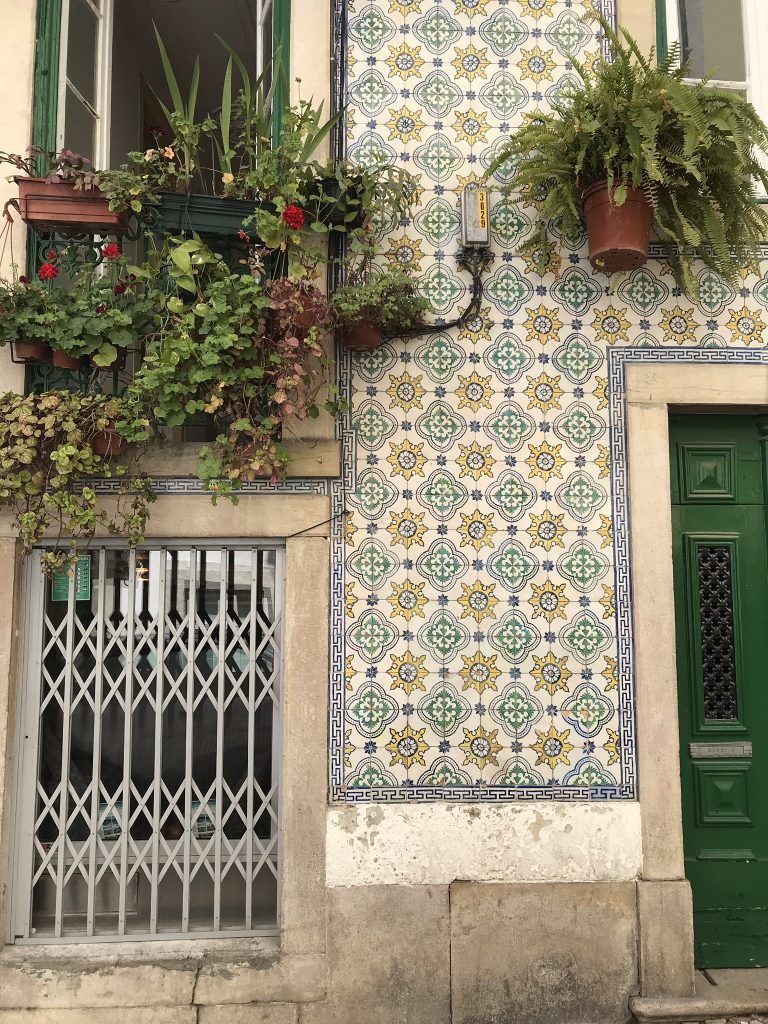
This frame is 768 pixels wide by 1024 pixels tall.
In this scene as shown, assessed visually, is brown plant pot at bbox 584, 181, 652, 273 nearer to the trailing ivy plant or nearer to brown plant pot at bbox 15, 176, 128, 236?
brown plant pot at bbox 15, 176, 128, 236

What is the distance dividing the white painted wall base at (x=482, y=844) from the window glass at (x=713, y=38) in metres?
3.76

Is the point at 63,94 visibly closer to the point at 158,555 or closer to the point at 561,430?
the point at 158,555

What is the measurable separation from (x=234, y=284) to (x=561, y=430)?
1.64 m

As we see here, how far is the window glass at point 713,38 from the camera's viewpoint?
4.37 m

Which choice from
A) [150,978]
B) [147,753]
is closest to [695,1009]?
[150,978]

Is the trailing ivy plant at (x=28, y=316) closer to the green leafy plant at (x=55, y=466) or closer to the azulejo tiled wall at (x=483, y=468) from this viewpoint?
the green leafy plant at (x=55, y=466)

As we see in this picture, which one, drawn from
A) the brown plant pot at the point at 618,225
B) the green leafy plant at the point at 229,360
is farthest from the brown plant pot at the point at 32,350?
the brown plant pot at the point at 618,225

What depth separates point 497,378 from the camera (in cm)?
396

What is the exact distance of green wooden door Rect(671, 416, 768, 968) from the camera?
156 inches

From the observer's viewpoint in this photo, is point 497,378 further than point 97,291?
Yes

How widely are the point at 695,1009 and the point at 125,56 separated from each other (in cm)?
653

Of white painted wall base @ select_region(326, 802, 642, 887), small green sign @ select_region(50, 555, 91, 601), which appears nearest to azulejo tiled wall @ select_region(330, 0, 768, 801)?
white painted wall base @ select_region(326, 802, 642, 887)

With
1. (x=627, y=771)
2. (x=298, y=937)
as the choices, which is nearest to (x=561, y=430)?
(x=627, y=771)

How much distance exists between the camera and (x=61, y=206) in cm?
368
